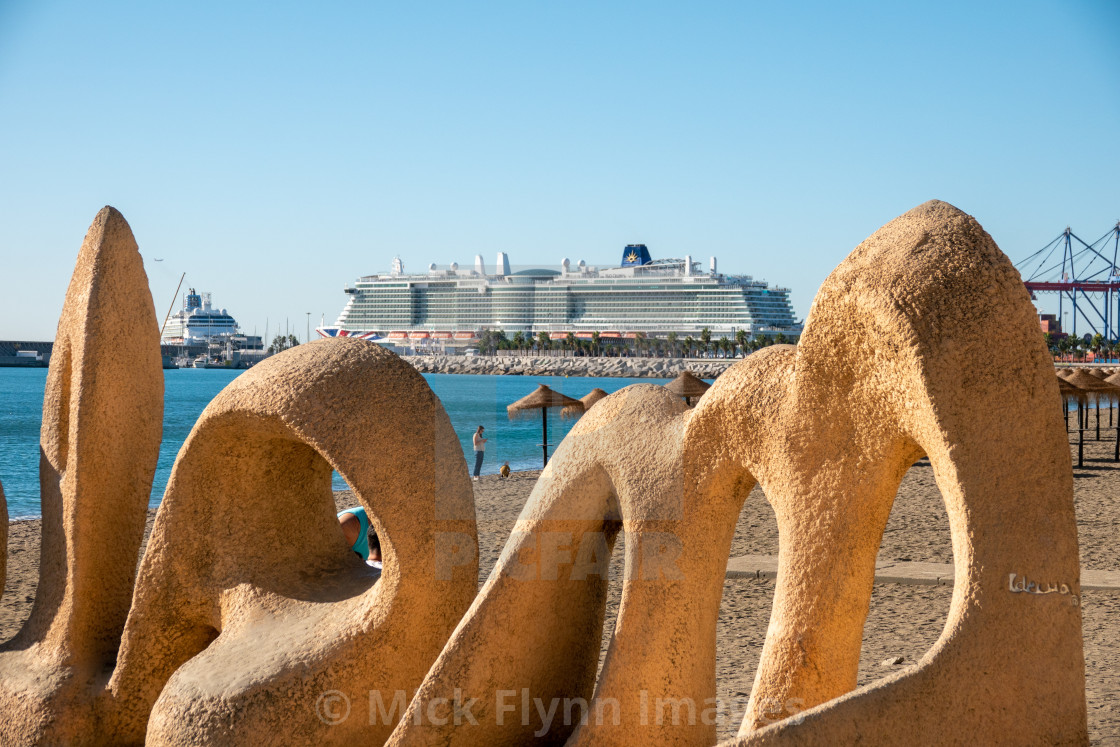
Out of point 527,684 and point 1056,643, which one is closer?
point 1056,643

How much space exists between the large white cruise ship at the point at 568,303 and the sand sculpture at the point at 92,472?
86.4 meters

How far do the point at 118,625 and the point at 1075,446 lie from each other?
22315 mm

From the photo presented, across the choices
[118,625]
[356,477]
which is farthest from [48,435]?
[356,477]

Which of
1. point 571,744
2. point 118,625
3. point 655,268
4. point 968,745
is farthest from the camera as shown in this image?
point 655,268

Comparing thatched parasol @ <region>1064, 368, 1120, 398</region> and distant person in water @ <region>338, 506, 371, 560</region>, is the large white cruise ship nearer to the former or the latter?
thatched parasol @ <region>1064, 368, 1120, 398</region>

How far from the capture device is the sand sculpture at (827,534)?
2859 mm

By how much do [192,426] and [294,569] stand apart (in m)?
11.0

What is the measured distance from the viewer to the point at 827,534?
3211mm

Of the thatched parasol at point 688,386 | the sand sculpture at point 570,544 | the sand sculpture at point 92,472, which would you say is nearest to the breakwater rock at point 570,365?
the thatched parasol at point 688,386

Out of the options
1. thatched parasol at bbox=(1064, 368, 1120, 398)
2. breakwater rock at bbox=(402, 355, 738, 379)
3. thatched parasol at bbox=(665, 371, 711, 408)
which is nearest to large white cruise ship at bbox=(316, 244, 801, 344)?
breakwater rock at bbox=(402, 355, 738, 379)

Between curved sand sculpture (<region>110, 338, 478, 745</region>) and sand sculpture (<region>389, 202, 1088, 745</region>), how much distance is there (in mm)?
296

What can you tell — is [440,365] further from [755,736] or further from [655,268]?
[755,736]

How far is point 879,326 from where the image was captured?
9.97ft

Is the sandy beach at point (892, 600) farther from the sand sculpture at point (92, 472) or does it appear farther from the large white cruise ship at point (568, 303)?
the large white cruise ship at point (568, 303)
